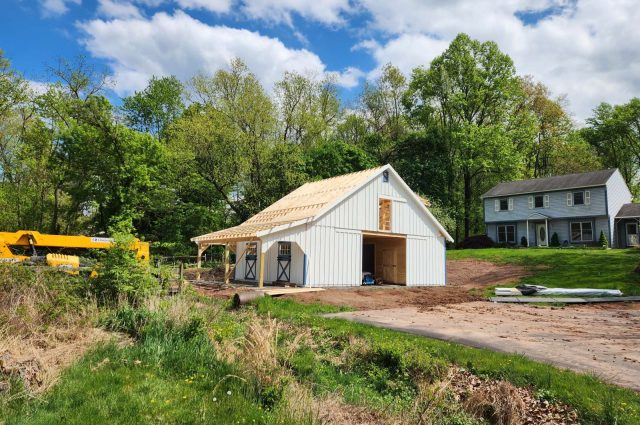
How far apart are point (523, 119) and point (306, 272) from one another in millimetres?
34870

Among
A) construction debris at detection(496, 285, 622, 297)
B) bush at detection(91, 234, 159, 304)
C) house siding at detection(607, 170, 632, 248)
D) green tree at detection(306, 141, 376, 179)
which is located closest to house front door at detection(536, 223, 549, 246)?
house siding at detection(607, 170, 632, 248)

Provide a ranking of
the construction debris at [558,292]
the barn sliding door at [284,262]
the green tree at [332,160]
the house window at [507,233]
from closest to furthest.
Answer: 1. the construction debris at [558,292]
2. the barn sliding door at [284,262]
3. the green tree at [332,160]
4. the house window at [507,233]

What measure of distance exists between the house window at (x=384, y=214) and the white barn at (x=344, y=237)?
0.05 metres

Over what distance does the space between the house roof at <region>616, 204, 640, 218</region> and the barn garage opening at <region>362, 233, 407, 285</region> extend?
73.1ft

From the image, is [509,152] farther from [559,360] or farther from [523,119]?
[559,360]

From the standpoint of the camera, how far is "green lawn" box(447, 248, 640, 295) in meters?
19.2

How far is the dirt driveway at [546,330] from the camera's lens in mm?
7406

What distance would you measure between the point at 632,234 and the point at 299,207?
28.6 meters

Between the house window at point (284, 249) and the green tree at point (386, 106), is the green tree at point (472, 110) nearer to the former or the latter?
the green tree at point (386, 106)

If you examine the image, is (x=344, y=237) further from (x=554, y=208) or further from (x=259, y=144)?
(x=554, y=208)

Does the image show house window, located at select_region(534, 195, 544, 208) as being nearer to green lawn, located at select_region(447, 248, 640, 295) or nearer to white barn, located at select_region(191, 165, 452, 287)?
green lawn, located at select_region(447, 248, 640, 295)

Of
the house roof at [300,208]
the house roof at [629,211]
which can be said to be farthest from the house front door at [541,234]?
the house roof at [300,208]

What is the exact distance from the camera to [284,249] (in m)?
21.4

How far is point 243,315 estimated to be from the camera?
38.0 ft
